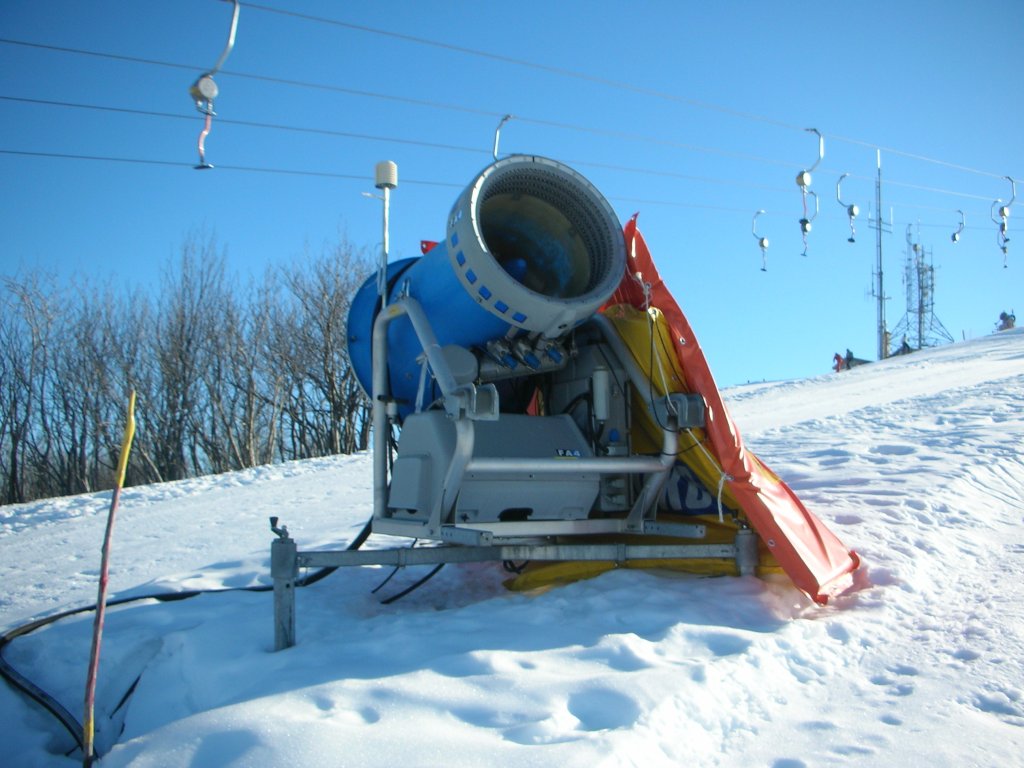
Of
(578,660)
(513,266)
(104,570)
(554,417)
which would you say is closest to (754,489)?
(554,417)

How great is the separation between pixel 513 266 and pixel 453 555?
159cm

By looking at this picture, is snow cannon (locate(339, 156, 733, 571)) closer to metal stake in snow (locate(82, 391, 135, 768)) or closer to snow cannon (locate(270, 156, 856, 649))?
snow cannon (locate(270, 156, 856, 649))

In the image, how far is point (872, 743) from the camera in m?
2.67

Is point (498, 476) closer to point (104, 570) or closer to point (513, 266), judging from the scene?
point (513, 266)

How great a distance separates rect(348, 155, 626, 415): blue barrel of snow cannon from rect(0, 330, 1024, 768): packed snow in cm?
144

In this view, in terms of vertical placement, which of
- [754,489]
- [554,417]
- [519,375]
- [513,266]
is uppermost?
[513,266]

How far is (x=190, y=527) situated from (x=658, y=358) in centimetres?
601

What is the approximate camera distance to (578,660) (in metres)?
3.23

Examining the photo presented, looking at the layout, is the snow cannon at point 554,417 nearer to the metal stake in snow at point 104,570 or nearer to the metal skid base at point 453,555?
the metal skid base at point 453,555

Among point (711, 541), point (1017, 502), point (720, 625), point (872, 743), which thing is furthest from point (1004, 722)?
point (1017, 502)

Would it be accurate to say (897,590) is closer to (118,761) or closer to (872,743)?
(872,743)

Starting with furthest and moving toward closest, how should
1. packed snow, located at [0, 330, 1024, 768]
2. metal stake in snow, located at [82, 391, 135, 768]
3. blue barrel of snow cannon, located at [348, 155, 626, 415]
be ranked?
blue barrel of snow cannon, located at [348, 155, 626, 415]
packed snow, located at [0, 330, 1024, 768]
metal stake in snow, located at [82, 391, 135, 768]

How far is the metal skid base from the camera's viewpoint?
143 inches

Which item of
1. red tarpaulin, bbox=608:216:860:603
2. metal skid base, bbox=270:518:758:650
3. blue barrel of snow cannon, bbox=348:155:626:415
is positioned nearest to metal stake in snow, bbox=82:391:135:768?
metal skid base, bbox=270:518:758:650
